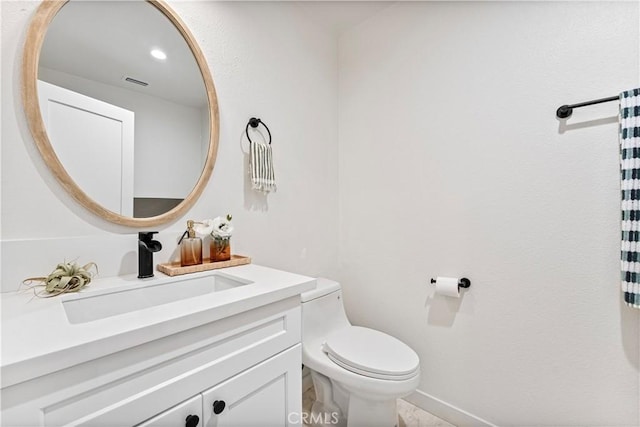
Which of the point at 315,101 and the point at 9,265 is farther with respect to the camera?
the point at 315,101

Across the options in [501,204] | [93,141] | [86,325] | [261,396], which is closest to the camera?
[86,325]

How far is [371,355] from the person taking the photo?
1226 millimetres

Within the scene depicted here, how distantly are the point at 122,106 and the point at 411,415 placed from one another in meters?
2.06

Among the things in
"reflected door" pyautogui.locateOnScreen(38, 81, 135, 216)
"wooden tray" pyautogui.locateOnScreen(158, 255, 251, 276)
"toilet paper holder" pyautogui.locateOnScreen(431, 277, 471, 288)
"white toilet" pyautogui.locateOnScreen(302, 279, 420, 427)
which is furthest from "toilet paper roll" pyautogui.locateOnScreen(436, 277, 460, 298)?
"reflected door" pyautogui.locateOnScreen(38, 81, 135, 216)

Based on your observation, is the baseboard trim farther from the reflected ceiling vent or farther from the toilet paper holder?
the reflected ceiling vent

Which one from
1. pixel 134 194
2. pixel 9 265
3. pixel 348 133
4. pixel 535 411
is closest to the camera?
pixel 9 265

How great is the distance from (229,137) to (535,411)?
6.38 feet

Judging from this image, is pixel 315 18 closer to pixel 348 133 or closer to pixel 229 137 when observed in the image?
pixel 348 133

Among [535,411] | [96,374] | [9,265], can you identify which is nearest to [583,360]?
[535,411]

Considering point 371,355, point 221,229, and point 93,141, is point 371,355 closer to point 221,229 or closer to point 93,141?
point 221,229

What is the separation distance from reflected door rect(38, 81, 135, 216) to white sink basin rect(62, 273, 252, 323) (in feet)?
1.01

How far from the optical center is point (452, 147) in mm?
1471

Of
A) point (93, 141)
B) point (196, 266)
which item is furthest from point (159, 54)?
point (196, 266)

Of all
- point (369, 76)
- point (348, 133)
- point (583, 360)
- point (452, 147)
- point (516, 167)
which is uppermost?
point (369, 76)
